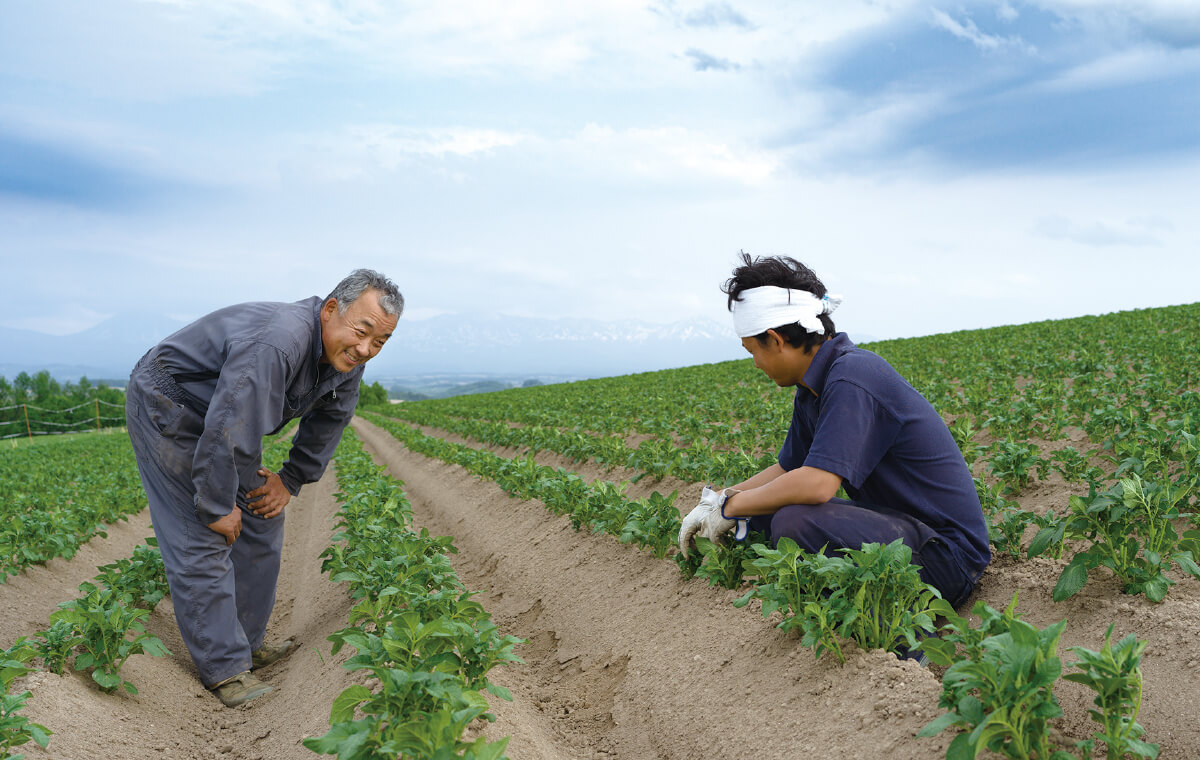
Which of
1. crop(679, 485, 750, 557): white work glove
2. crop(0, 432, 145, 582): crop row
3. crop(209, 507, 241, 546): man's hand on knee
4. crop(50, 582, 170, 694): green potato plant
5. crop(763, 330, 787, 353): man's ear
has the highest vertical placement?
crop(763, 330, 787, 353): man's ear

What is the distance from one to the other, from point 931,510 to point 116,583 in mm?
5026

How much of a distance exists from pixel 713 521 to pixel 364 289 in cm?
223

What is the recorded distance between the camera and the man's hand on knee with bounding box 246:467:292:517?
4.57 meters

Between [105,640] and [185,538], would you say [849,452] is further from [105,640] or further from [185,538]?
[105,640]

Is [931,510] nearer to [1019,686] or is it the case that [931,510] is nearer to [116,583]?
[1019,686]

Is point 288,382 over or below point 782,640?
over

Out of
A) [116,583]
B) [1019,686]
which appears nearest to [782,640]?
[1019,686]

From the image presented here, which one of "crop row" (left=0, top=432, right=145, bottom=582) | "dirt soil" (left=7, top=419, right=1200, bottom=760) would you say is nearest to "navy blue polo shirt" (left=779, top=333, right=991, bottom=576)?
"dirt soil" (left=7, top=419, right=1200, bottom=760)

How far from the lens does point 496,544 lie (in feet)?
23.9

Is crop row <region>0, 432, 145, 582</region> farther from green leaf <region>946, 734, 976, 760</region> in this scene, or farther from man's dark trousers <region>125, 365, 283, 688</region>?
green leaf <region>946, 734, 976, 760</region>

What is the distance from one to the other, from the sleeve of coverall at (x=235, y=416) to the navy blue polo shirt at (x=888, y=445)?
8.79 ft

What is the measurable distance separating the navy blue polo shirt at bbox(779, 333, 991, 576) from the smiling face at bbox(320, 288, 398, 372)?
2255 millimetres

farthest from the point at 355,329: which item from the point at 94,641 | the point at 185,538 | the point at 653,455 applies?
the point at 653,455

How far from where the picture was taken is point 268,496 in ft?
15.1
